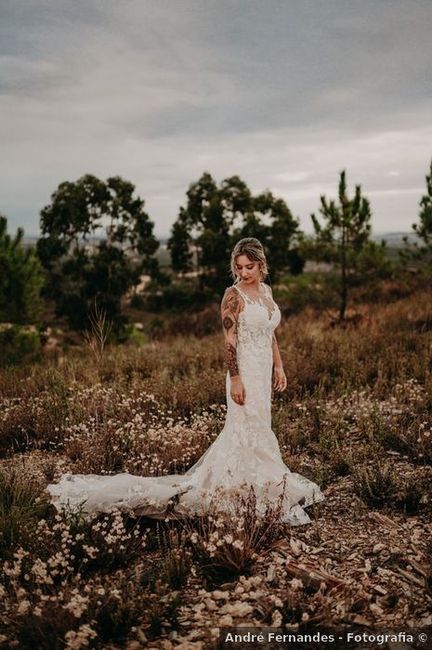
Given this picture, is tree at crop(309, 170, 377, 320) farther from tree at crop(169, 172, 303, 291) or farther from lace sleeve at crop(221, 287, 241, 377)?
tree at crop(169, 172, 303, 291)

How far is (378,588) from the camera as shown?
120 inches

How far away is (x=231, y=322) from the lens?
3920 mm

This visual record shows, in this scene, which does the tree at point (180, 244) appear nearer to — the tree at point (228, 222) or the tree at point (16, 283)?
the tree at point (228, 222)

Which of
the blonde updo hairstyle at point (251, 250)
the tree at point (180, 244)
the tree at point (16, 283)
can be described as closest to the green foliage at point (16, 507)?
the blonde updo hairstyle at point (251, 250)

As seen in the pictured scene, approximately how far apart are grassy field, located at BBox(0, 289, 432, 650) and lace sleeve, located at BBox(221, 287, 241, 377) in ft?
3.68

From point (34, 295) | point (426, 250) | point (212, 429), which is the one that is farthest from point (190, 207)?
point (212, 429)

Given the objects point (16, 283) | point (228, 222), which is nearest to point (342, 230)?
point (16, 283)

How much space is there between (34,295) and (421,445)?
35.7ft

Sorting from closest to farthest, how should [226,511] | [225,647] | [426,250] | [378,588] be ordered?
[225,647], [378,588], [226,511], [426,250]

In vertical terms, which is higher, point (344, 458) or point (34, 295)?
point (34, 295)

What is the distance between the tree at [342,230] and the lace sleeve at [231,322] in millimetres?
10632

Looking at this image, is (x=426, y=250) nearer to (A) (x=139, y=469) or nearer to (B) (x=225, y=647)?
(A) (x=139, y=469)

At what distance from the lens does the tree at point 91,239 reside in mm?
30453

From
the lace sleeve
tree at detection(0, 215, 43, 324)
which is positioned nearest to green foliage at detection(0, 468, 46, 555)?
the lace sleeve
